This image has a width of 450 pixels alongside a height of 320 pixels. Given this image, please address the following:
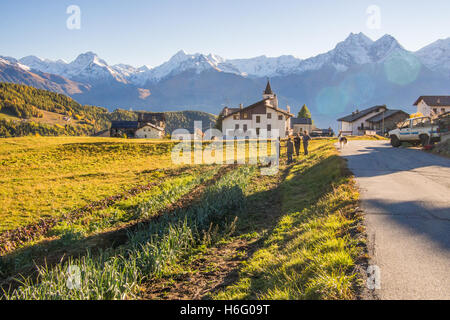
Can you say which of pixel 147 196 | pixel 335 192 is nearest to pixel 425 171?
pixel 335 192

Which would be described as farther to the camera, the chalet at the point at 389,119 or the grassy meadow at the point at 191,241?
the chalet at the point at 389,119

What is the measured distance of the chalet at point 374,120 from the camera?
69.2 metres

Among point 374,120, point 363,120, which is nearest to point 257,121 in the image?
point 374,120

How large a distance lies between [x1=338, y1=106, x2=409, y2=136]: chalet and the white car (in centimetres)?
4655

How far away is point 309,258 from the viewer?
5.03 m

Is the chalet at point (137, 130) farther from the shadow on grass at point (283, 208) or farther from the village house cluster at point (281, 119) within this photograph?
the shadow on grass at point (283, 208)

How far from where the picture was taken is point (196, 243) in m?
7.72

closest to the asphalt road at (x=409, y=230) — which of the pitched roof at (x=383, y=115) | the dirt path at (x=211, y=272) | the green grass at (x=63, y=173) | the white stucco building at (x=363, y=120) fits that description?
the dirt path at (x=211, y=272)

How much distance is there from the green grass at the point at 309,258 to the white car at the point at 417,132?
659 inches

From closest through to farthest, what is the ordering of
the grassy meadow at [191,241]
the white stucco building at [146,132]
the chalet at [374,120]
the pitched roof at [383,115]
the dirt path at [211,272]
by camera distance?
the grassy meadow at [191,241] < the dirt path at [211,272] < the pitched roof at [383,115] < the chalet at [374,120] < the white stucco building at [146,132]

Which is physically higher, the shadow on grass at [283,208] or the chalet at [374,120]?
the chalet at [374,120]

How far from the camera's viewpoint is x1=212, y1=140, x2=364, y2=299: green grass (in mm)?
4012

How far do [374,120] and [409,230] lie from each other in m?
78.2

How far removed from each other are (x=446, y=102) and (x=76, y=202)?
94.5 meters
